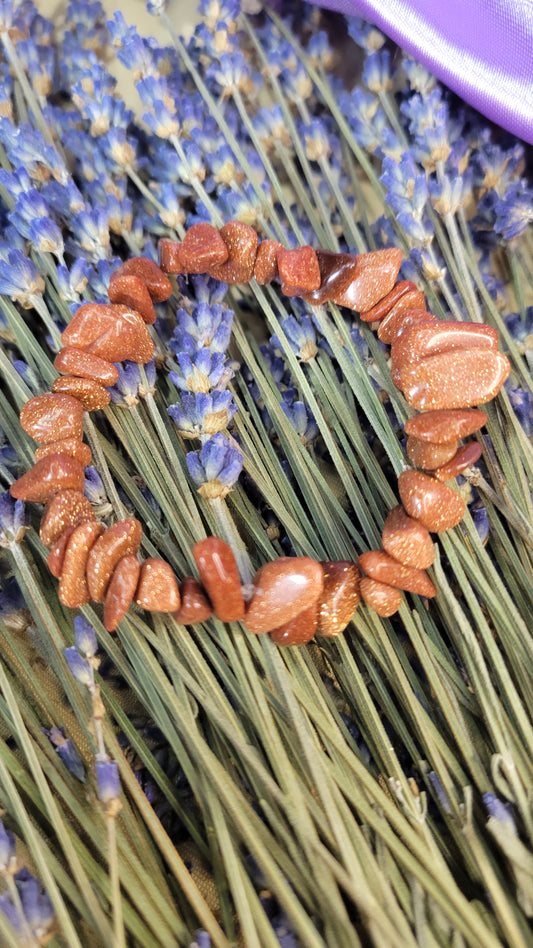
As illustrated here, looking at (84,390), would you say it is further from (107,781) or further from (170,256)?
(107,781)

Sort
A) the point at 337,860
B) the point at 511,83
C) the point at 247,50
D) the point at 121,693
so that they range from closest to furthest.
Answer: the point at 337,860, the point at 121,693, the point at 511,83, the point at 247,50

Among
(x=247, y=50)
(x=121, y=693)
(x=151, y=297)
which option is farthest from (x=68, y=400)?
(x=247, y=50)

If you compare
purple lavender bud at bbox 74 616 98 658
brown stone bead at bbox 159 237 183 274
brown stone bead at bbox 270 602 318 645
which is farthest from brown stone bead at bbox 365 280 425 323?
purple lavender bud at bbox 74 616 98 658

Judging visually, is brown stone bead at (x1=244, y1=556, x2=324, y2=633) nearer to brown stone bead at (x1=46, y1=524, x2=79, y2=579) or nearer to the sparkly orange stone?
brown stone bead at (x1=46, y1=524, x2=79, y2=579)

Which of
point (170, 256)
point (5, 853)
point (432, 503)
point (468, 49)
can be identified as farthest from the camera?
point (468, 49)

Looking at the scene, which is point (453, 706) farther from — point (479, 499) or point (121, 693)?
point (121, 693)

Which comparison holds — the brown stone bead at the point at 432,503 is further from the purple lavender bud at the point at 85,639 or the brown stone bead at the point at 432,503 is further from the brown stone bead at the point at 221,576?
the purple lavender bud at the point at 85,639

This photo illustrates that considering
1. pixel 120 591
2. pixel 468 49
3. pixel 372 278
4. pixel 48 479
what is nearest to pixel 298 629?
pixel 120 591

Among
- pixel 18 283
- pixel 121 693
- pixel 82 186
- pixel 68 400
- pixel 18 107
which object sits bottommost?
pixel 121 693
